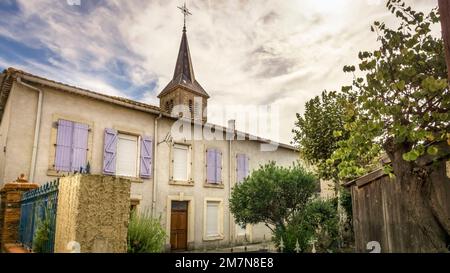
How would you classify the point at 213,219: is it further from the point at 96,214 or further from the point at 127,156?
the point at 96,214

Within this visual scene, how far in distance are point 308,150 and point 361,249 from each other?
19.1 ft

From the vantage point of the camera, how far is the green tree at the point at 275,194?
36.3 feet

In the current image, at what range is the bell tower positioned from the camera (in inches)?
872

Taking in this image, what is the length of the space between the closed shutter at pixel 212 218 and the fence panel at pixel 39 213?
390 inches

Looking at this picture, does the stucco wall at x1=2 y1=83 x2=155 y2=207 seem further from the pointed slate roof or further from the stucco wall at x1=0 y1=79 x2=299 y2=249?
the pointed slate roof

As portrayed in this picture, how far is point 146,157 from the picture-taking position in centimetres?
1267

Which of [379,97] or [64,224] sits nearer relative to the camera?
[64,224]

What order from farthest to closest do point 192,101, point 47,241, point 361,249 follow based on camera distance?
point 192,101 → point 361,249 → point 47,241

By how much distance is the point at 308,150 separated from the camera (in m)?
12.7

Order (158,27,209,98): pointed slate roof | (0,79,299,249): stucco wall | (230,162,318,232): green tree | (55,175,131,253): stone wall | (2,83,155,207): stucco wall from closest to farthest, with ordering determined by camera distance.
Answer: (55,175,131,253): stone wall < (2,83,155,207): stucco wall < (0,79,299,249): stucco wall < (230,162,318,232): green tree < (158,27,209,98): pointed slate roof

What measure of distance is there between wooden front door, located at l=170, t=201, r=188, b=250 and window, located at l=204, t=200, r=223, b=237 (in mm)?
1193

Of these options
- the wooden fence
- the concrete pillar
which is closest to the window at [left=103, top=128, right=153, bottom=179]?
the concrete pillar
